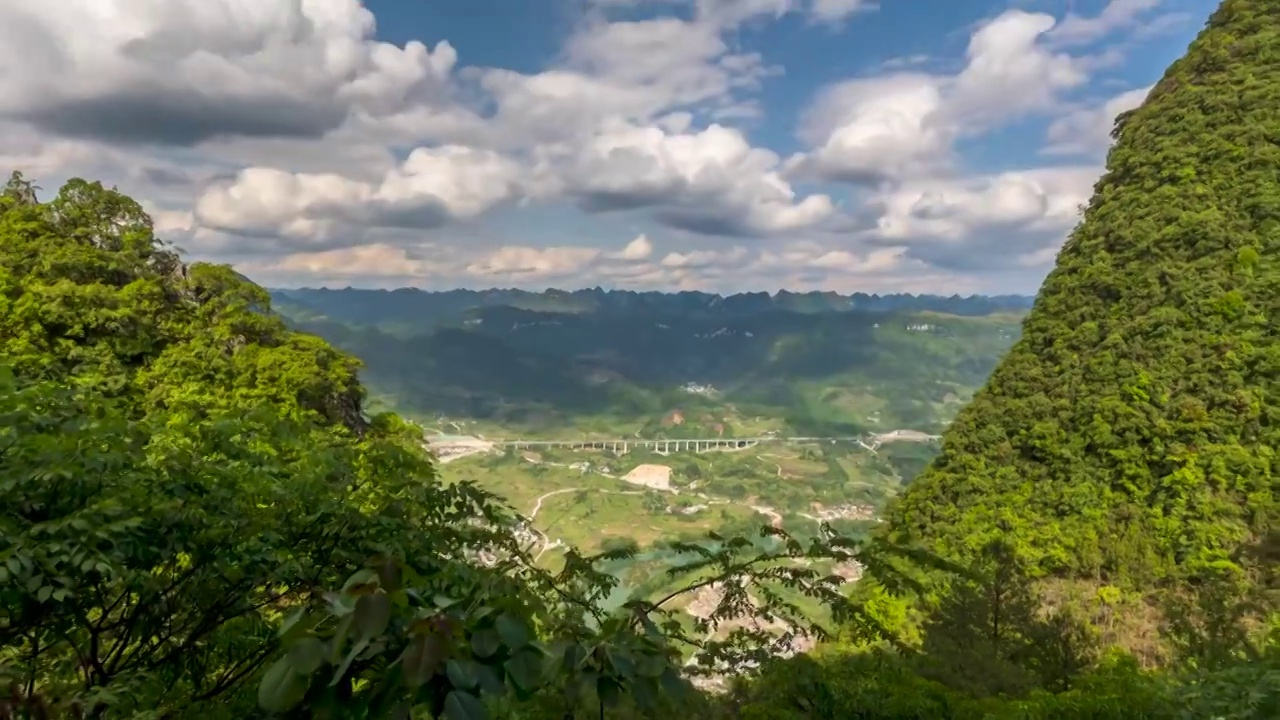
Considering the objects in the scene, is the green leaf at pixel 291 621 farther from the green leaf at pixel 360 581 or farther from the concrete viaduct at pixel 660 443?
the concrete viaduct at pixel 660 443

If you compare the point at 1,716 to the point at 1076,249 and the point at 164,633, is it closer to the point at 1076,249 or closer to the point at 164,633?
the point at 164,633

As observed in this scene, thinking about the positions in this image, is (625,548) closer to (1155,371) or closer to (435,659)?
(435,659)

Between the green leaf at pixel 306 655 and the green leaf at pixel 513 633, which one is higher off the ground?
the green leaf at pixel 306 655

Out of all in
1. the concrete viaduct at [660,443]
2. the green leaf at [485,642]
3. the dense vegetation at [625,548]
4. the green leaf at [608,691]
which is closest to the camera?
the green leaf at [485,642]

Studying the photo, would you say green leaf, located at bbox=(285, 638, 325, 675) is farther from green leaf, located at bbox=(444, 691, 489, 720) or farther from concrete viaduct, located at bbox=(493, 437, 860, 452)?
concrete viaduct, located at bbox=(493, 437, 860, 452)

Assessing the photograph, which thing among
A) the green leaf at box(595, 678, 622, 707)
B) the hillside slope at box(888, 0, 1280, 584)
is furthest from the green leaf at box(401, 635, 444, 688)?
the hillside slope at box(888, 0, 1280, 584)

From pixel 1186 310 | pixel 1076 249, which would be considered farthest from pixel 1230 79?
→ pixel 1186 310

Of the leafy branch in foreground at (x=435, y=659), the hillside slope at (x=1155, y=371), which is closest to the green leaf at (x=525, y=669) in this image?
the leafy branch in foreground at (x=435, y=659)

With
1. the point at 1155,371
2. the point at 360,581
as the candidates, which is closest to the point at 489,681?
the point at 360,581
